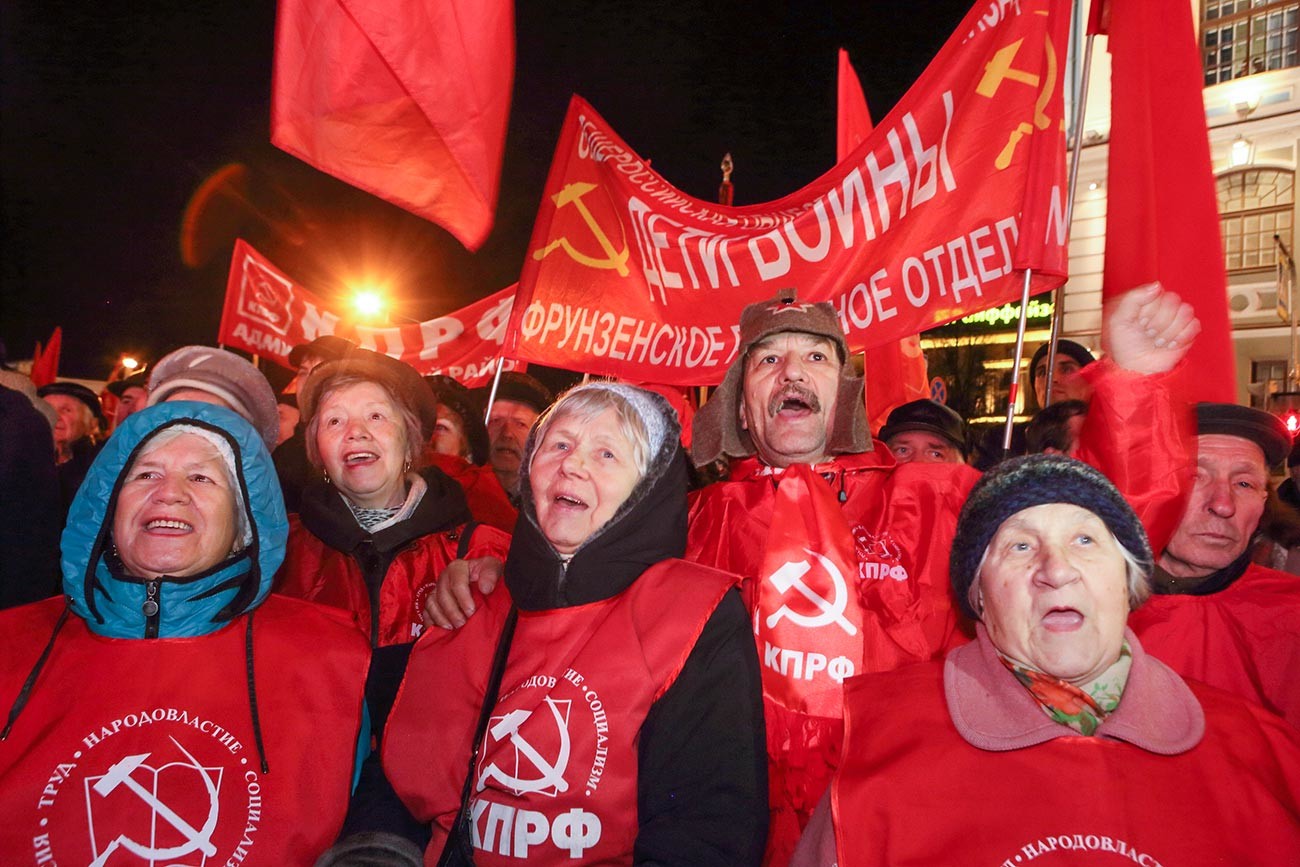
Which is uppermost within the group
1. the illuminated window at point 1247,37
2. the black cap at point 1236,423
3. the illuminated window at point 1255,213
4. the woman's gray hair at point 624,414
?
the illuminated window at point 1247,37

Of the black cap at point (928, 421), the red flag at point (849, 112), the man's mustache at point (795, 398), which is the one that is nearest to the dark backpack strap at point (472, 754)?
the man's mustache at point (795, 398)

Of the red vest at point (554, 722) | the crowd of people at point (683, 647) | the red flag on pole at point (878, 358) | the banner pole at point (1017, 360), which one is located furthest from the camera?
the red flag on pole at point (878, 358)

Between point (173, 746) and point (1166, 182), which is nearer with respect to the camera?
point (173, 746)

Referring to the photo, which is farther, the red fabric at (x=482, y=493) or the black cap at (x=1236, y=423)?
the red fabric at (x=482, y=493)

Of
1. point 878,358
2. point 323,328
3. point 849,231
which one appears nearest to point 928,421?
point 878,358

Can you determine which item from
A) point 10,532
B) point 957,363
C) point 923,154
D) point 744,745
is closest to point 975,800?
point 744,745

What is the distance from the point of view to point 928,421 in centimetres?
510

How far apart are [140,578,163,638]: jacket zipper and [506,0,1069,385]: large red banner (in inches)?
90.8

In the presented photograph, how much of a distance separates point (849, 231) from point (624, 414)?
1.94m

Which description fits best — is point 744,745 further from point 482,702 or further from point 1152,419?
point 1152,419

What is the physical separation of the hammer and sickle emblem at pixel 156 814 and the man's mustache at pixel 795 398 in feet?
6.57

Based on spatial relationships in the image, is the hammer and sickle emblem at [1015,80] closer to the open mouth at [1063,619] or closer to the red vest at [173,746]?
the open mouth at [1063,619]

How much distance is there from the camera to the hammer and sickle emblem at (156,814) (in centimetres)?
225

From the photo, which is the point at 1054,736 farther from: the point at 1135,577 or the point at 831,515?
the point at 831,515
